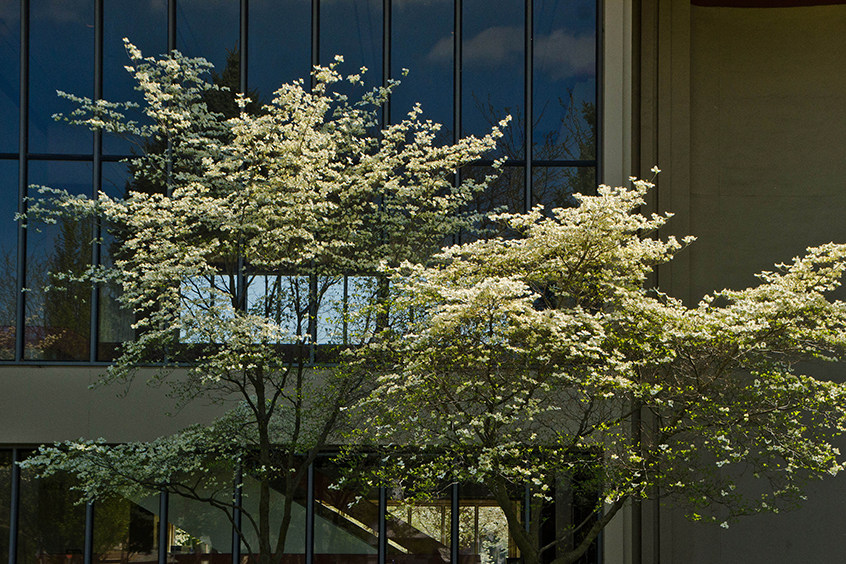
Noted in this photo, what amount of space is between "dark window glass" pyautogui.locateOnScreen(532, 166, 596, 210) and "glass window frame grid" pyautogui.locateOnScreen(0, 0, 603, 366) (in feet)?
0.29

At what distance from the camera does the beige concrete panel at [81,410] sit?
1299cm

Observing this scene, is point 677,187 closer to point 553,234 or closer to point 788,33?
point 788,33

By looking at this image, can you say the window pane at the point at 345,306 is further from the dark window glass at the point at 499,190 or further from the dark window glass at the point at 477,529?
the dark window glass at the point at 477,529

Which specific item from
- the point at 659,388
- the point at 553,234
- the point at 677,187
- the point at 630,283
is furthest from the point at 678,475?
the point at 677,187

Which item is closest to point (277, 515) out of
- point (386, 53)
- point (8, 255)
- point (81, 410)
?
point (81, 410)

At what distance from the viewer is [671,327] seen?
343 inches

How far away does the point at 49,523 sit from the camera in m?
13.0

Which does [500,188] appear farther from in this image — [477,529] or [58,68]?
[58,68]

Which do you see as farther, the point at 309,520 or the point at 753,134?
the point at 753,134

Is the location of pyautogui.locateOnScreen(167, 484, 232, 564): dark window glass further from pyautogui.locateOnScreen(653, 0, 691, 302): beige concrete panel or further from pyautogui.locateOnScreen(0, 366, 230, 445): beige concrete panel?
pyautogui.locateOnScreen(653, 0, 691, 302): beige concrete panel

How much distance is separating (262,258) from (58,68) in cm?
700

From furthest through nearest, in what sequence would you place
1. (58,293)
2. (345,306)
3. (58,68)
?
(58,68) → (58,293) → (345,306)

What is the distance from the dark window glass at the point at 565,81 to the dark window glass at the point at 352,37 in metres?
3.08

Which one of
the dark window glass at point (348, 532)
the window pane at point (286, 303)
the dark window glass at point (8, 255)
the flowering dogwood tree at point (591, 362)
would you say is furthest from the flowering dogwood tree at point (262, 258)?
the dark window glass at point (8, 255)
